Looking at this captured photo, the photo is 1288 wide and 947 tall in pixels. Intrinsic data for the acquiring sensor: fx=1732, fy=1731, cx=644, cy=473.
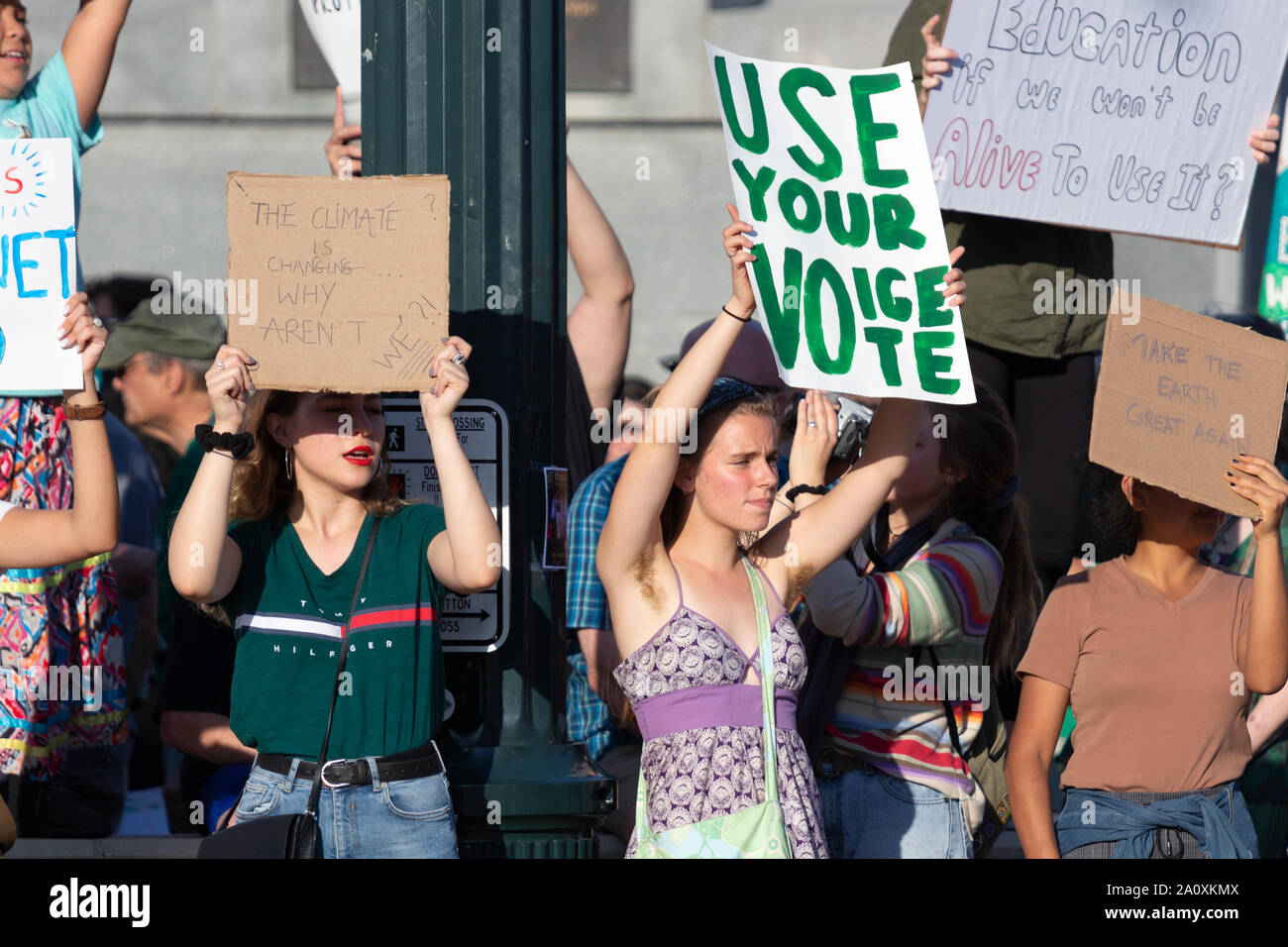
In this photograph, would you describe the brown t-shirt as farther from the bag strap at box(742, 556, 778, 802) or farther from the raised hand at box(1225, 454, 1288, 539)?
the bag strap at box(742, 556, 778, 802)

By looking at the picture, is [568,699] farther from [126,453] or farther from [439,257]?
[126,453]

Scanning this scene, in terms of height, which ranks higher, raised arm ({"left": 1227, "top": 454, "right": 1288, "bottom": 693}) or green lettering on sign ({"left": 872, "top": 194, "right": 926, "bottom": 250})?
green lettering on sign ({"left": 872, "top": 194, "right": 926, "bottom": 250})

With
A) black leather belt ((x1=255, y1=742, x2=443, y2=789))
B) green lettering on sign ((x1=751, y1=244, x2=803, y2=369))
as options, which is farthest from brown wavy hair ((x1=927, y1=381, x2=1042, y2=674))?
black leather belt ((x1=255, y1=742, x2=443, y2=789))

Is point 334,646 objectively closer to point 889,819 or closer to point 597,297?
point 889,819

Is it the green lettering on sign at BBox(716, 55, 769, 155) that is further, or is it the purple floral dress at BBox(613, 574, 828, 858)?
the green lettering on sign at BBox(716, 55, 769, 155)

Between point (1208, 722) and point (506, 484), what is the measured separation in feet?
5.22

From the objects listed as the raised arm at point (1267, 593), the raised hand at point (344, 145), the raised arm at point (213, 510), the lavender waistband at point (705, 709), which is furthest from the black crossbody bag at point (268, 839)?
the raised arm at point (1267, 593)

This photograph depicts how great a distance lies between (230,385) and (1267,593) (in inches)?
85.9

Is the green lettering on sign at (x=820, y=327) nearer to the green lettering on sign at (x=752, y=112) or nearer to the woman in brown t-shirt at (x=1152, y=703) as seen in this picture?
the green lettering on sign at (x=752, y=112)

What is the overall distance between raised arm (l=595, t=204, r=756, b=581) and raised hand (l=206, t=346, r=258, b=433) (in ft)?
2.45

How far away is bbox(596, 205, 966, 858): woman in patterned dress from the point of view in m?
3.31

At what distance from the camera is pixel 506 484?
12.4 feet

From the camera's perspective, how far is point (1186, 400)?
3771 mm

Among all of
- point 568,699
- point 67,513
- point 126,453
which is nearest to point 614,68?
point 126,453
